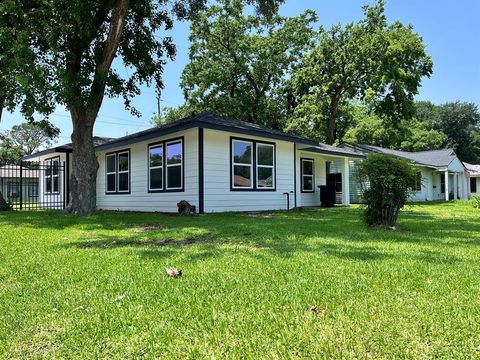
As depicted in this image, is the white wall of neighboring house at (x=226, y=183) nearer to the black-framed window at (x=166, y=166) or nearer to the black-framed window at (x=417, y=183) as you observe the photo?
the black-framed window at (x=166, y=166)

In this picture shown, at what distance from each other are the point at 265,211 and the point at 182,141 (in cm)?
366

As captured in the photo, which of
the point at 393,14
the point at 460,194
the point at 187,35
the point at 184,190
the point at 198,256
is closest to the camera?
→ the point at 198,256

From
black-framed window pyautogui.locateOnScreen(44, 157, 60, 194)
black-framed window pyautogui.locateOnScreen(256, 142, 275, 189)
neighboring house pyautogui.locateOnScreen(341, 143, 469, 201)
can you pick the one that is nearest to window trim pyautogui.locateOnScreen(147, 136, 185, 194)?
black-framed window pyautogui.locateOnScreen(256, 142, 275, 189)

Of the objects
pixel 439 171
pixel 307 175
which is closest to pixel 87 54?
pixel 307 175

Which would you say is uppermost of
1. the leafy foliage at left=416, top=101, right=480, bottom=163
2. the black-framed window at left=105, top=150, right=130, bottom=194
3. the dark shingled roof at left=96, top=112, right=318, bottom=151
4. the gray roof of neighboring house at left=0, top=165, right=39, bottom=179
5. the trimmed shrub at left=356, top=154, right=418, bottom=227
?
the leafy foliage at left=416, top=101, right=480, bottom=163

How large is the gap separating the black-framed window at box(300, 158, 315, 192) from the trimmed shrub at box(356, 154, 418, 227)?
397 inches

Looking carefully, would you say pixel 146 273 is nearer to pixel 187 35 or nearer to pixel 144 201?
pixel 144 201

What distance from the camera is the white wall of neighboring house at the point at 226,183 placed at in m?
12.1

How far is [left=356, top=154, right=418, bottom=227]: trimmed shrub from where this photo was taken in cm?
755

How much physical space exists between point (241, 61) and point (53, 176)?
1482 cm

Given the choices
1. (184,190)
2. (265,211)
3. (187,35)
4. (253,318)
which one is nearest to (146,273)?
(253,318)

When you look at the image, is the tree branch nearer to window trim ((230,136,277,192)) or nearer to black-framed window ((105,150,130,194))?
black-framed window ((105,150,130,194))

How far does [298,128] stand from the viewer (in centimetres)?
2670

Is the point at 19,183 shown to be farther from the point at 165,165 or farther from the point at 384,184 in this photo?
the point at 384,184
